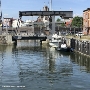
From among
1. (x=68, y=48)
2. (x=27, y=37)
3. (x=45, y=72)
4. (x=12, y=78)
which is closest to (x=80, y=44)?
(x=68, y=48)

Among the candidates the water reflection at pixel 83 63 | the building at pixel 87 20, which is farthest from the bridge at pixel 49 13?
the water reflection at pixel 83 63

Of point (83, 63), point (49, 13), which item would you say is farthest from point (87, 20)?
point (83, 63)

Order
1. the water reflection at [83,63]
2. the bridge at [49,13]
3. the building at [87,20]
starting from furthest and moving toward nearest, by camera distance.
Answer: the building at [87,20], the bridge at [49,13], the water reflection at [83,63]

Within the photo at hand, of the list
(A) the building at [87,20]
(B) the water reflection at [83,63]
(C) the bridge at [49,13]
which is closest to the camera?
(B) the water reflection at [83,63]

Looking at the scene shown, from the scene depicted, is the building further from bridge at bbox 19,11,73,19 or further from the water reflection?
the water reflection

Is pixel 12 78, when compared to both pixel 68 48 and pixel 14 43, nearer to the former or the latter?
Result: pixel 68 48

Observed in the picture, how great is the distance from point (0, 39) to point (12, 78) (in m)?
89.7

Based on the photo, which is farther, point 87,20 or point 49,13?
point 87,20

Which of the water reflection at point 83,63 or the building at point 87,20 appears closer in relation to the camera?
the water reflection at point 83,63

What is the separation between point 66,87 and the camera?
108 feet

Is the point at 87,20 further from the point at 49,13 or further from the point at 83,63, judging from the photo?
the point at 83,63

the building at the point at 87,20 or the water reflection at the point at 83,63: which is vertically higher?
the building at the point at 87,20

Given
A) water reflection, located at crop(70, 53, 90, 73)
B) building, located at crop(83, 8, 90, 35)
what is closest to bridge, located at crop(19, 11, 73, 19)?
building, located at crop(83, 8, 90, 35)

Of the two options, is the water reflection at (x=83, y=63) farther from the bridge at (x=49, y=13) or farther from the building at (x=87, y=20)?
the building at (x=87, y=20)
